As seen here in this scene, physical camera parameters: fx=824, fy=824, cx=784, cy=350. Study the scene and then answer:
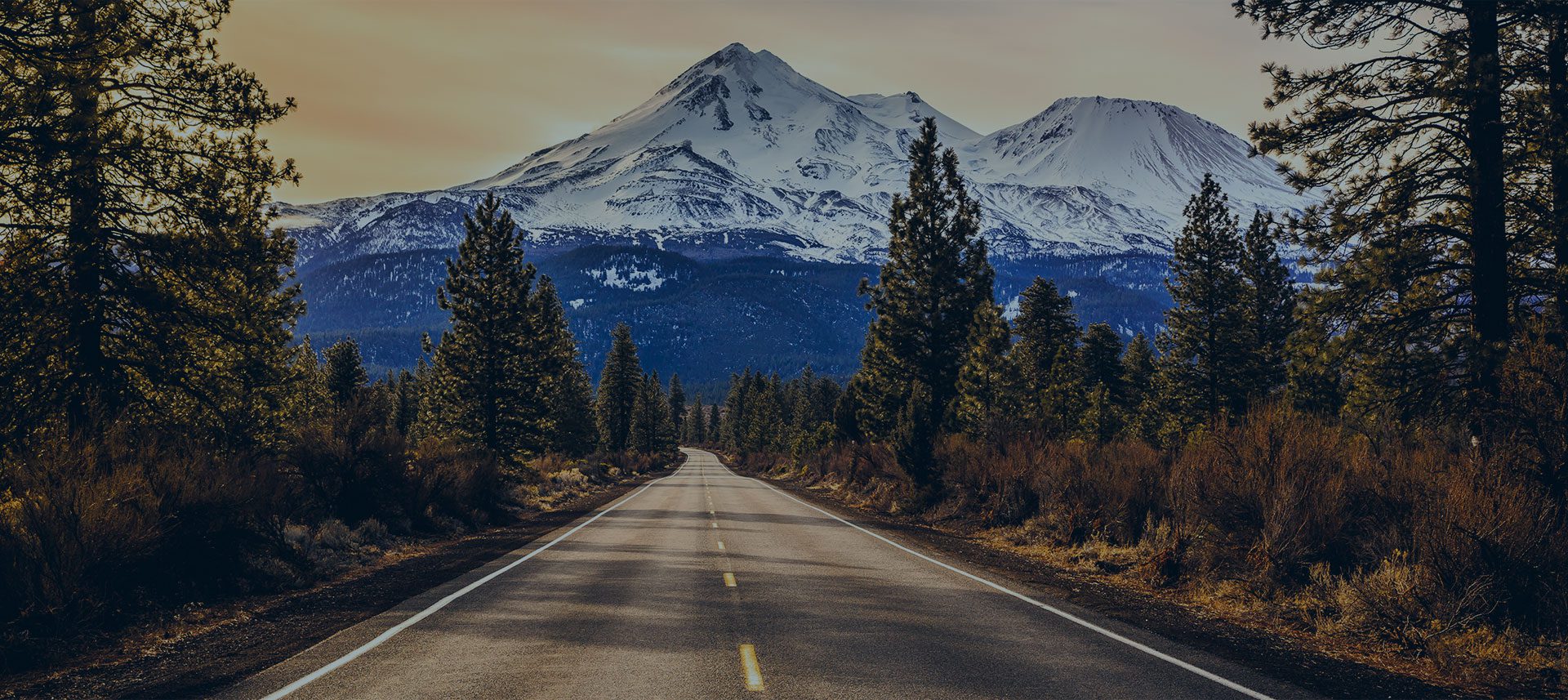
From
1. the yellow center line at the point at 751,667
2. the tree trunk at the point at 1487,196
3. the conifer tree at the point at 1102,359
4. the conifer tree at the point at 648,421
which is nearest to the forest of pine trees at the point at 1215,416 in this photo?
the tree trunk at the point at 1487,196

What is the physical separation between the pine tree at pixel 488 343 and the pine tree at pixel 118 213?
19592 mm

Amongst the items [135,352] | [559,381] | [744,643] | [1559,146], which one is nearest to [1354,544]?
[1559,146]

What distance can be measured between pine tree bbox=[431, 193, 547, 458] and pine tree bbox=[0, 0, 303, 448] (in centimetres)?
1959

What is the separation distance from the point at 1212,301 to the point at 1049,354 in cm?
929

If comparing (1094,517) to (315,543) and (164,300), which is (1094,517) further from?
(164,300)

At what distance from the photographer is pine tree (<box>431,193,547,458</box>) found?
1331 inches

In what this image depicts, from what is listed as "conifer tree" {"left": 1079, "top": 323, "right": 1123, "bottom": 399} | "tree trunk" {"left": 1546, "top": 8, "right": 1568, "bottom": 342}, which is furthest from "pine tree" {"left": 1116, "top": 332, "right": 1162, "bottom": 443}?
"tree trunk" {"left": 1546, "top": 8, "right": 1568, "bottom": 342}

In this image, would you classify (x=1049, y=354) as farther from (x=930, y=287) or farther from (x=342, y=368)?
(x=342, y=368)

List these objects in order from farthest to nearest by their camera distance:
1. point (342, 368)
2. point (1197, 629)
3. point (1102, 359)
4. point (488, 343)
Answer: point (342, 368), point (1102, 359), point (488, 343), point (1197, 629)

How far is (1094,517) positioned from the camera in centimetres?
A: 1634

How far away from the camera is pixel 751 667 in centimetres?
717

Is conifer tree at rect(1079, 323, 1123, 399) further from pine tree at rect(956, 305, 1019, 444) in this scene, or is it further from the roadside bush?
the roadside bush

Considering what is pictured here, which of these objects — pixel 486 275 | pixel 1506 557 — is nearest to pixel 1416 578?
pixel 1506 557

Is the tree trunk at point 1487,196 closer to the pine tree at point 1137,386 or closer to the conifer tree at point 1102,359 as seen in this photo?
the pine tree at point 1137,386
